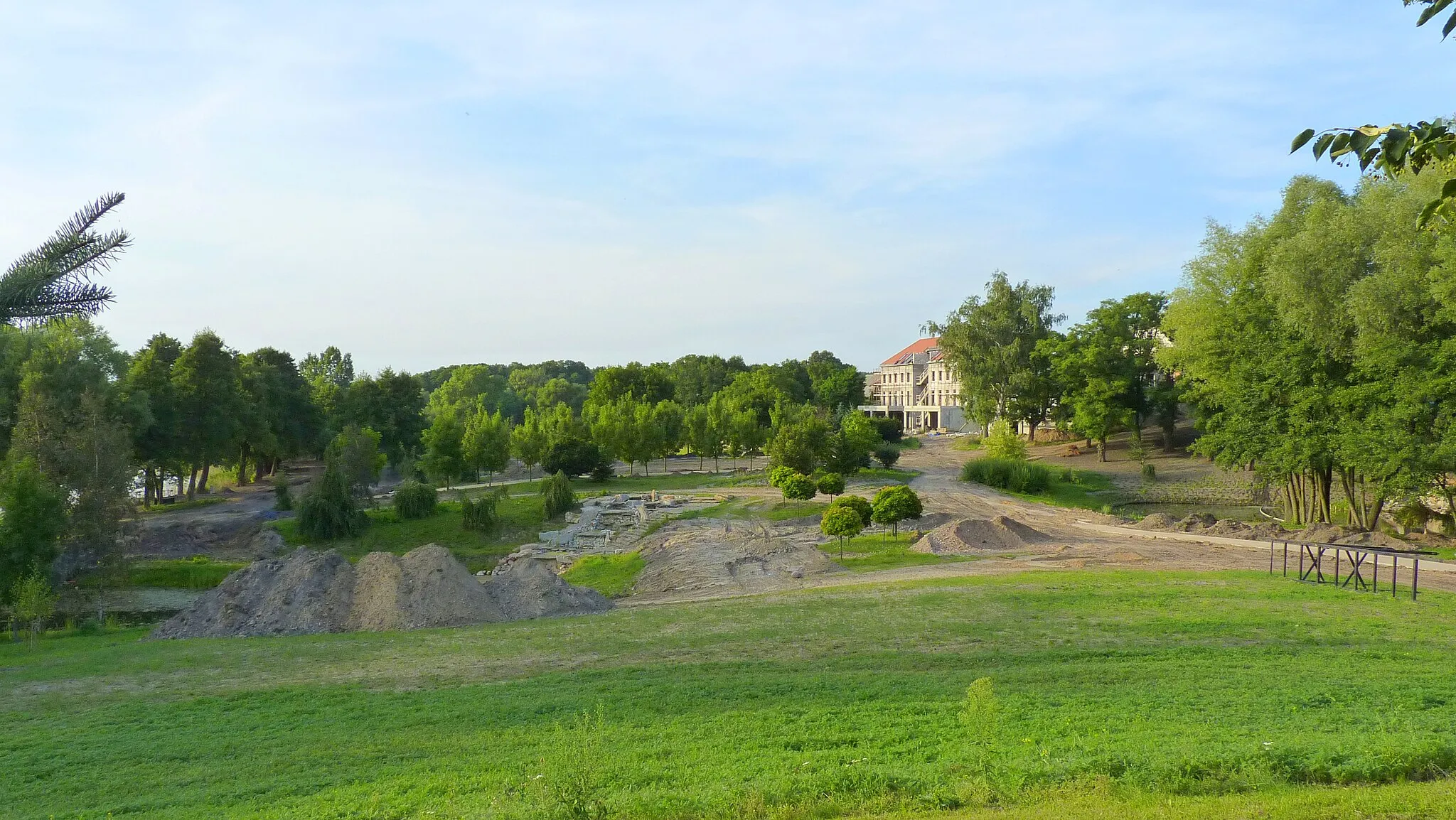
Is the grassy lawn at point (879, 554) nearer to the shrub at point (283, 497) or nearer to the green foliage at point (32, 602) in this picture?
the green foliage at point (32, 602)

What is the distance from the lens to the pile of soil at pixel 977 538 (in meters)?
32.8

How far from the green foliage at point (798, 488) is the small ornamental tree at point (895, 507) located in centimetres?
807

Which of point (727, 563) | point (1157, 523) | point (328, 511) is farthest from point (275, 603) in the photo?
point (1157, 523)

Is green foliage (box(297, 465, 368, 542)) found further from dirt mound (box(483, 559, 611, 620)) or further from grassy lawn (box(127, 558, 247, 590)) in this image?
dirt mound (box(483, 559, 611, 620))

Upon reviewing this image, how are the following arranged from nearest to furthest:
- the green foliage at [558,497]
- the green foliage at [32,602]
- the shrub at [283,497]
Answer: the green foliage at [32,602], the green foliage at [558,497], the shrub at [283,497]

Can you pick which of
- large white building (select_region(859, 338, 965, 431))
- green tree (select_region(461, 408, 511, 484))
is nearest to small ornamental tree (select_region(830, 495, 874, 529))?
green tree (select_region(461, 408, 511, 484))

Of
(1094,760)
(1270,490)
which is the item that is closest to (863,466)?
(1270,490)

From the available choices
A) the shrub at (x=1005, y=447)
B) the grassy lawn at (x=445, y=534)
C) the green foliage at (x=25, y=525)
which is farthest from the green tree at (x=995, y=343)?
the green foliage at (x=25, y=525)

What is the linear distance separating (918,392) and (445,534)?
91.7 metres

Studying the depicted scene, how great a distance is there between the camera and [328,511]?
44125 mm

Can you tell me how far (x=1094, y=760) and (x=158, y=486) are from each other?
60.0m

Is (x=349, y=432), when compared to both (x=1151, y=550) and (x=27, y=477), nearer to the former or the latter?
(x=27, y=477)

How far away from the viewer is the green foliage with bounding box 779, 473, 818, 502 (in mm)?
43719

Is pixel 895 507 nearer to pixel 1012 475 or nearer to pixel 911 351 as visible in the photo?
pixel 1012 475
